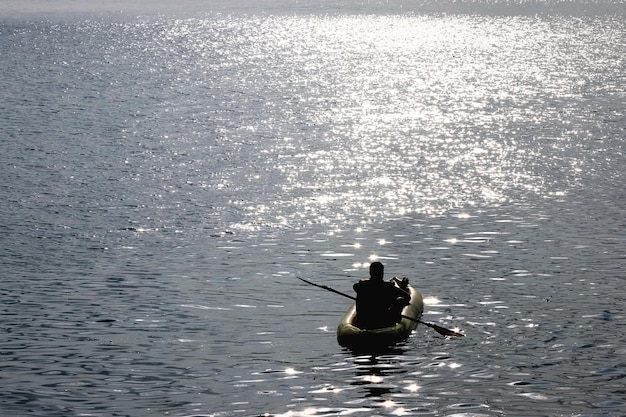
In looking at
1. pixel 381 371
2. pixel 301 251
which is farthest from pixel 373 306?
pixel 301 251

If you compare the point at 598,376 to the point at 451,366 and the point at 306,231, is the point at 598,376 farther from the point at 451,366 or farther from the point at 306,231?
the point at 306,231

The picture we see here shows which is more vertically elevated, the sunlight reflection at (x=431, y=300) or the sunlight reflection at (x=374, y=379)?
the sunlight reflection at (x=431, y=300)

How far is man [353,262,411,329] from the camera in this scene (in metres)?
24.5

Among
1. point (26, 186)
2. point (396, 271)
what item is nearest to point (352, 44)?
point (26, 186)

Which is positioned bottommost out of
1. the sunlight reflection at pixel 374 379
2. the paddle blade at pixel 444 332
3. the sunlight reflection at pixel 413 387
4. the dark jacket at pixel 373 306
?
the sunlight reflection at pixel 413 387

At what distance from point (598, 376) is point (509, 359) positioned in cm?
205

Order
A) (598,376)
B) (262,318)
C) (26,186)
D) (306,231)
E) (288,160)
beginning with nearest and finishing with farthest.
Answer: (598,376)
(262,318)
(306,231)
(26,186)
(288,160)

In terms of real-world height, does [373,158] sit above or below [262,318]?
above

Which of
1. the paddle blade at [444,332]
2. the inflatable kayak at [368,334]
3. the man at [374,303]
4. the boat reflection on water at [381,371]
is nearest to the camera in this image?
the boat reflection on water at [381,371]

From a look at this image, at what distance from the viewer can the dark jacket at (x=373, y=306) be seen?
80.4 ft

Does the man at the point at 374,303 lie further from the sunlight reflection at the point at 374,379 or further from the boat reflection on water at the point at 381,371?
the sunlight reflection at the point at 374,379

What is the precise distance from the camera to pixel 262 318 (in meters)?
26.9

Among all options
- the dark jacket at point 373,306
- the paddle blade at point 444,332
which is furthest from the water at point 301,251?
the dark jacket at point 373,306

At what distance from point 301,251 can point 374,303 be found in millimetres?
9555
